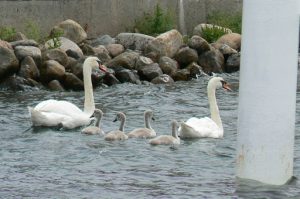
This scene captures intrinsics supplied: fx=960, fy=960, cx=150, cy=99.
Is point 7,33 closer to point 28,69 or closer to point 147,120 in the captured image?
point 28,69

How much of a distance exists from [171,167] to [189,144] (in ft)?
6.29

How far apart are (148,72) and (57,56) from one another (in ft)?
6.34

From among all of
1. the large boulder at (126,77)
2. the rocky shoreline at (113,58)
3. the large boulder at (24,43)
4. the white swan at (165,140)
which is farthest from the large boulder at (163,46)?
the white swan at (165,140)

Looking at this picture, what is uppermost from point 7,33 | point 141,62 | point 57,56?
point 7,33

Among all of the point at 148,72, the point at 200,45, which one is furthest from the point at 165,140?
the point at 200,45

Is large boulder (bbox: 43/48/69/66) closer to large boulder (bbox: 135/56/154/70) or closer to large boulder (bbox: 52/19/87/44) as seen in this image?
large boulder (bbox: 135/56/154/70)

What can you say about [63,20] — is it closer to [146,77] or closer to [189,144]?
[146,77]

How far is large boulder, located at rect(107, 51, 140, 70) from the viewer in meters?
20.1

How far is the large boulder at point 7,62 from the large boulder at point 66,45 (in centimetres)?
184

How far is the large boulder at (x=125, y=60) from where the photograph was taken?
20.1m

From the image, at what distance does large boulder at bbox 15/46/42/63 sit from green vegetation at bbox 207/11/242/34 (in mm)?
7523

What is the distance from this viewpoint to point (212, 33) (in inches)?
942

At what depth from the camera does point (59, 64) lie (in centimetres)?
1883

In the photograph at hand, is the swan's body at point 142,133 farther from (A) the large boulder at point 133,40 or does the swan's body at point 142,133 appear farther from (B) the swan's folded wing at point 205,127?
(A) the large boulder at point 133,40
